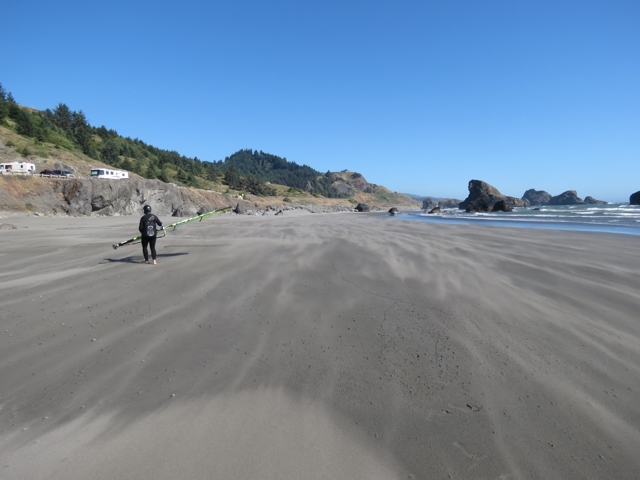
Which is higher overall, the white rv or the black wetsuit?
the white rv

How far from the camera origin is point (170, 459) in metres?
2.42

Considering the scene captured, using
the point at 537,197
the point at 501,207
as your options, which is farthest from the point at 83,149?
the point at 537,197

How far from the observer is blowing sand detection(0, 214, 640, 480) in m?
2.46

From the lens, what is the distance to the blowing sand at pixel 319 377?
2.46 m

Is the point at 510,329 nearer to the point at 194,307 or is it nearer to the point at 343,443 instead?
the point at 343,443

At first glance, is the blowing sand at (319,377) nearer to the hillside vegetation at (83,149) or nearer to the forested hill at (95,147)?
the hillside vegetation at (83,149)

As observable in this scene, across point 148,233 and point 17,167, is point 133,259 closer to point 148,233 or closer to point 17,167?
point 148,233

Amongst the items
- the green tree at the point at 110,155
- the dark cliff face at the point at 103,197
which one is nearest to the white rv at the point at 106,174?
the dark cliff face at the point at 103,197

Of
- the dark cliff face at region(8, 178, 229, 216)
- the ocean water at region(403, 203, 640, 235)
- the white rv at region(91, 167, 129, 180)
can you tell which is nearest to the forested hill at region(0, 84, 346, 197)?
the white rv at region(91, 167, 129, 180)

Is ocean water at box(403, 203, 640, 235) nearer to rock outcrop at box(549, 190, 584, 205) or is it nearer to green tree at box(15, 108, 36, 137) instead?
green tree at box(15, 108, 36, 137)

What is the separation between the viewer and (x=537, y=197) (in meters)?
156

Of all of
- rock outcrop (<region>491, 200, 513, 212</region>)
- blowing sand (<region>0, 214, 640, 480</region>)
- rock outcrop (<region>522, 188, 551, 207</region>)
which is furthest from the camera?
rock outcrop (<region>522, 188, 551, 207</region>)

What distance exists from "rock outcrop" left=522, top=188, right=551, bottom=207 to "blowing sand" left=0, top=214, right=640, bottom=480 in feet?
567

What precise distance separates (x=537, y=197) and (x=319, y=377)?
604ft
